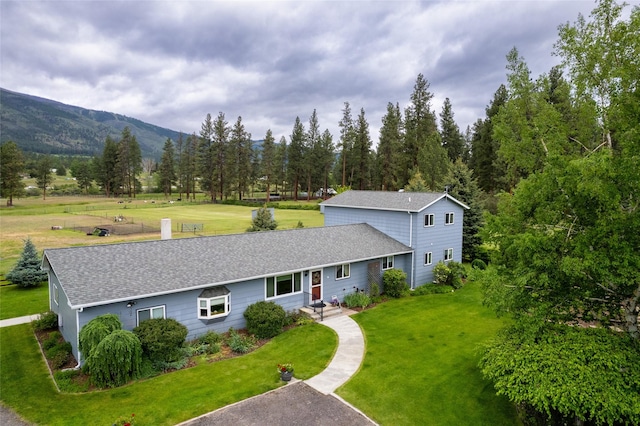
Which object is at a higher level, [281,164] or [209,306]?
[281,164]

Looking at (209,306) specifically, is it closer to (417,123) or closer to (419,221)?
(419,221)

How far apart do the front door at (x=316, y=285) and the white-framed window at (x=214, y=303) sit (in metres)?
4.80

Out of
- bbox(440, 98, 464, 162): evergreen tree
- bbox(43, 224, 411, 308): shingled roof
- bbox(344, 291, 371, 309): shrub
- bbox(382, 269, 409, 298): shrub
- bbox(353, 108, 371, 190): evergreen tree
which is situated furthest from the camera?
bbox(353, 108, 371, 190): evergreen tree

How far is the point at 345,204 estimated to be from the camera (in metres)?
27.1

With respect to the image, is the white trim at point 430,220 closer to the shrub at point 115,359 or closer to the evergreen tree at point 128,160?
the shrub at point 115,359

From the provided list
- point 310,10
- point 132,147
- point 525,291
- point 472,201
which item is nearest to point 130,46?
point 310,10

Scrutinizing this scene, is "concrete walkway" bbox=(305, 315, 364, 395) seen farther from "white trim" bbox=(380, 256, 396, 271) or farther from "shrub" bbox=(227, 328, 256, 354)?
"white trim" bbox=(380, 256, 396, 271)

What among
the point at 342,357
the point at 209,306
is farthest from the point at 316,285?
the point at 209,306

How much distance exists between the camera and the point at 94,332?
Answer: 1103cm

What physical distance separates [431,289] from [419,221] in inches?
174

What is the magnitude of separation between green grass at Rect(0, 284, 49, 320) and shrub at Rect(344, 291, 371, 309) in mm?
16540

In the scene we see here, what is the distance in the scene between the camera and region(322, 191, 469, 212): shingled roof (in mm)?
22781

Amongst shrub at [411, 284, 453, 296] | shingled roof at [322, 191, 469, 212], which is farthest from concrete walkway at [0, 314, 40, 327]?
shrub at [411, 284, 453, 296]

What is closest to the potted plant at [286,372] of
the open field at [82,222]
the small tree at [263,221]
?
the small tree at [263,221]
